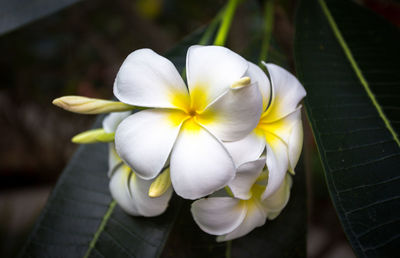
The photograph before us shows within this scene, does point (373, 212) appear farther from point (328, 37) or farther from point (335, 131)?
point (328, 37)

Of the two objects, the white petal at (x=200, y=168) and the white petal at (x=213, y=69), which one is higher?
the white petal at (x=213, y=69)

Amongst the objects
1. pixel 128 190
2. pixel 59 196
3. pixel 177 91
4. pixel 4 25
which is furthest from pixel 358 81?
pixel 4 25

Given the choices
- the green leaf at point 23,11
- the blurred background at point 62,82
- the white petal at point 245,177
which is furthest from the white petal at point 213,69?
the blurred background at point 62,82

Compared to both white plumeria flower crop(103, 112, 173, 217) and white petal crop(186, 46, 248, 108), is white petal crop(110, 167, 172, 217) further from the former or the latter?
white petal crop(186, 46, 248, 108)

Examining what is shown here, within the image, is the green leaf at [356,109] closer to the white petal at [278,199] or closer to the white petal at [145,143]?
the white petal at [278,199]

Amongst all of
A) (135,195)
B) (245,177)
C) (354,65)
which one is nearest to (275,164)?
(245,177)

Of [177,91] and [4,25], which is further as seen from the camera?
[4,25]
